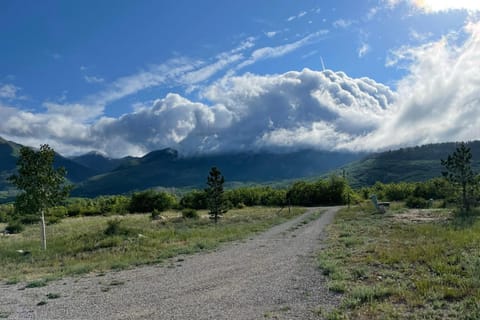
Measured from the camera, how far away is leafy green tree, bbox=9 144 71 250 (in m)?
24.0

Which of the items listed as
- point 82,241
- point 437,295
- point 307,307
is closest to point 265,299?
point 307,307

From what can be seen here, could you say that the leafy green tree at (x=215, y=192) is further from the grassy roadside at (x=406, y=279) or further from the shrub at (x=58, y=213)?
the shrub at (x=58, y=213)

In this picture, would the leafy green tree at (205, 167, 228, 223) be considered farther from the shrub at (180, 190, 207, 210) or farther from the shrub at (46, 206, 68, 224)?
the shrub at (180, 190, 207, 210)

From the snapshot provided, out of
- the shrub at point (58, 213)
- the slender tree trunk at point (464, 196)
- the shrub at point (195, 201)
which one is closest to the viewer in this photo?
the slender tree trunk at point (464, 196)

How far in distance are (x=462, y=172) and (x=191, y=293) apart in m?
38.3

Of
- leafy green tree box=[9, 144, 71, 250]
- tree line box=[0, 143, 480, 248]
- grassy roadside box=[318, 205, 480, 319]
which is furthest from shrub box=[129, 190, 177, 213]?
grassy roadside box=[318, 205, 480, 319]

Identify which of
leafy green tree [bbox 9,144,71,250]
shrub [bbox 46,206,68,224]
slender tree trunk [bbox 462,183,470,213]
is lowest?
slender tree trunk [bbox 462,183,470,213]

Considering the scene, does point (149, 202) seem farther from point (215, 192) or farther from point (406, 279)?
point (406, 279)

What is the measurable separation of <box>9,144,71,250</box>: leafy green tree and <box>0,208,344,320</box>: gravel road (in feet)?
38.5

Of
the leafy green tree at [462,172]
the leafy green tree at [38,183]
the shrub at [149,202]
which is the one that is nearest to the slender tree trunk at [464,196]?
the leafy green tree at [462,172]

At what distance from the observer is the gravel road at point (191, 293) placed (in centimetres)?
868

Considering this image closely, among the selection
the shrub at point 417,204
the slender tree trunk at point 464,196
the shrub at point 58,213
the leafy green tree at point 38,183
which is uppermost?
the leafy green tree at point 38,183

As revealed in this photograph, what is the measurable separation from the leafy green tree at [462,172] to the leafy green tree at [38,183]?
38197mm

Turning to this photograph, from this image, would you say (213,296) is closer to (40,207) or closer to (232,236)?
(232,236)
